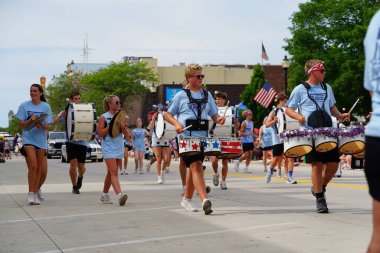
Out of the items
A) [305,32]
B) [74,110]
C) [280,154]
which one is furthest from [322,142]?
[305,32]

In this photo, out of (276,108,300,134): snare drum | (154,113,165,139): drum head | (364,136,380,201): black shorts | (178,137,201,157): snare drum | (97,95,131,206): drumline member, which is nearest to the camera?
(364,136,380,201): black shorts

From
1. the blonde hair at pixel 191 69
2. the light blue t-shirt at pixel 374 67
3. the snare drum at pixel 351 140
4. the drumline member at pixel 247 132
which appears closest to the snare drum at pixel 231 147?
the blonde hair at pixel 191 69

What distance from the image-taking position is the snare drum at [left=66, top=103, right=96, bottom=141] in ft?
47.9

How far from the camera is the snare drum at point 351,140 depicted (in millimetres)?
9742

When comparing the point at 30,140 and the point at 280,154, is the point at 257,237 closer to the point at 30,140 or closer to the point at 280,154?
the point at 30,140

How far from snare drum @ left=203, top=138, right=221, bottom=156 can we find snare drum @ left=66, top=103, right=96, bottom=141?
460 cm

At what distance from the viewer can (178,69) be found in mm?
124688

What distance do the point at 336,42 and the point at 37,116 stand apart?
55041 mm

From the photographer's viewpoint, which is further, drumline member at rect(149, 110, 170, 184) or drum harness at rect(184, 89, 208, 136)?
drumline member at rect(149, 110, 170, 184)

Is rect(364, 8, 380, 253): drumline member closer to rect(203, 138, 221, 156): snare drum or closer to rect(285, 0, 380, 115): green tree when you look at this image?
rect(203, 138, 221, 156): snare drum

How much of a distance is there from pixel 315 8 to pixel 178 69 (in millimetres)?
59671

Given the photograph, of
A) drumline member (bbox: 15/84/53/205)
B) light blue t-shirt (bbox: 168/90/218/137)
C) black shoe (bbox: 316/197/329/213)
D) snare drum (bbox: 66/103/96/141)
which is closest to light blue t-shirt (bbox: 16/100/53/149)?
drumline member (bbox: 15/84/53/205)

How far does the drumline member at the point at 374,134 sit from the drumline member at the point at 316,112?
580 centimetres

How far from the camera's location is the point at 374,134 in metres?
4.12
